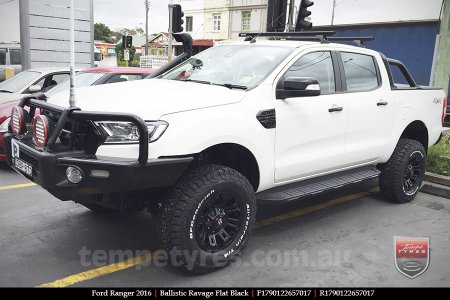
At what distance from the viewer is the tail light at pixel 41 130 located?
328cm

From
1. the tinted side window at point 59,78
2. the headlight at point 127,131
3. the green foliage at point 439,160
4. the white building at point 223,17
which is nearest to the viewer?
the headlight at point 127,131

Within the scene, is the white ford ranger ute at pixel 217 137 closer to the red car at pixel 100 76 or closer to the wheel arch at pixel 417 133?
the wheel arch at pixel 417 133

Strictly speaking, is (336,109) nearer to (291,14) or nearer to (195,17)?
(291,14)

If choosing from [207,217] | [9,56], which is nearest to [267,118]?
[207,217]

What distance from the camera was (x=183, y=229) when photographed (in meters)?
3.29

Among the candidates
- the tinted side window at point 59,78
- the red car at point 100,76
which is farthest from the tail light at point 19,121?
the tinted side window at point 59,78

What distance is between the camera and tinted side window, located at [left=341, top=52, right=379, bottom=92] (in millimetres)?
4809

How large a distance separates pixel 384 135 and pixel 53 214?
377 cm

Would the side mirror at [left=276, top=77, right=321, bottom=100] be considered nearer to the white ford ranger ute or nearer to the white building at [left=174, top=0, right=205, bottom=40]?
the white ford ranger ute

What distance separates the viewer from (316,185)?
438cm

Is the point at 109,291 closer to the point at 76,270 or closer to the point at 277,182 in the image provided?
→ the point at 76,270

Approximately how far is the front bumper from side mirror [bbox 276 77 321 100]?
4.18 ft

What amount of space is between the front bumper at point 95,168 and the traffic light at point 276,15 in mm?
7015

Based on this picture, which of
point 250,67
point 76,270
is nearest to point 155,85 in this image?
point 250,67
